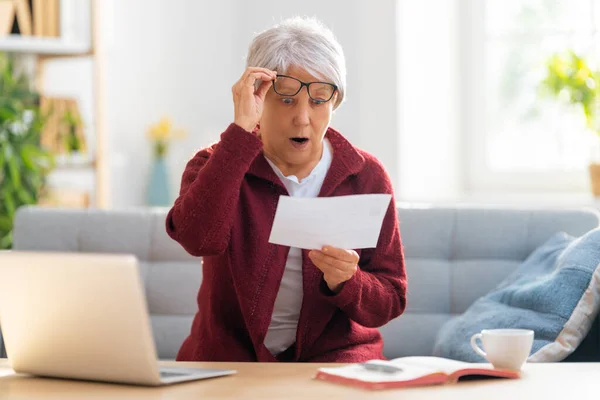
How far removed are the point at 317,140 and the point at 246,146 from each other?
0.23 metres

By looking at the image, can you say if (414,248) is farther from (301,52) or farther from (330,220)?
(330,220)

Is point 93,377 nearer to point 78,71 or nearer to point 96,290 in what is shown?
point 96,290

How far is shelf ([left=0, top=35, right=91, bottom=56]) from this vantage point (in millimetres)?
3602

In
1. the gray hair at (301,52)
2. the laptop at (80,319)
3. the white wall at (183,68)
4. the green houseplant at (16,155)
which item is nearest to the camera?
the laptop at (80,319)

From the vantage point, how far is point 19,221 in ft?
7.88

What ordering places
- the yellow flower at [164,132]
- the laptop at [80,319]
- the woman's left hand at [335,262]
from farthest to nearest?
the yellow flower at [164,132], the woman's left hand at [335,262], the laptop at [80,319]

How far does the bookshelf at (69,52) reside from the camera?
3.68 m

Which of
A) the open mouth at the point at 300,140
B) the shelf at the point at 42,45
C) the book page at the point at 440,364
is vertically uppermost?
the shelf at the point at 42,45

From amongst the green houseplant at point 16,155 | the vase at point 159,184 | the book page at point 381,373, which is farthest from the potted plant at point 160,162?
the book page at point 381,373

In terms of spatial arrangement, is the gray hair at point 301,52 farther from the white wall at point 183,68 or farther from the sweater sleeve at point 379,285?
the white wall at point 183,68

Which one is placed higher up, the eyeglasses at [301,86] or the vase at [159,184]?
the eyeglasses at [301,86]

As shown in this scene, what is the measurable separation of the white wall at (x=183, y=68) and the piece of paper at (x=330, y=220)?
247cm

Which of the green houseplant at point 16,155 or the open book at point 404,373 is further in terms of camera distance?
the green houseplant at point 16,155

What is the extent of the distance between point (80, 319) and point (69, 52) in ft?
9.18
